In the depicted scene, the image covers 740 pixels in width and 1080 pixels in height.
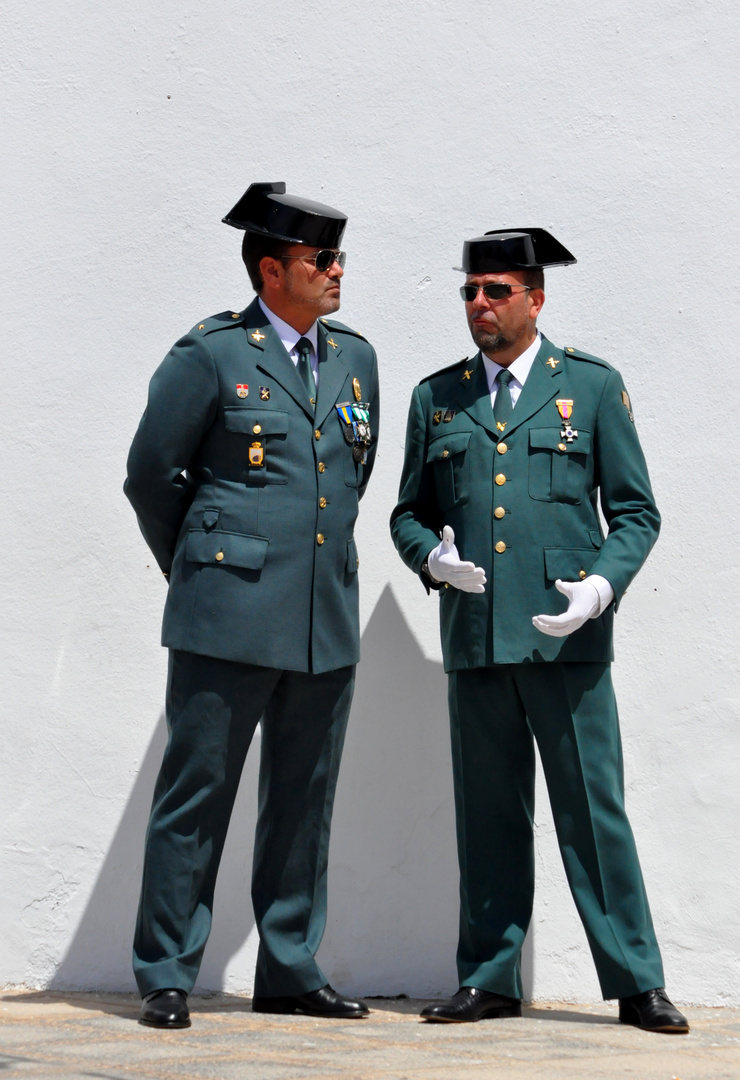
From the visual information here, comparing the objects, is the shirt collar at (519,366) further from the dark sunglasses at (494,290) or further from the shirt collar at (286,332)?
the shirt collar at (286,332)

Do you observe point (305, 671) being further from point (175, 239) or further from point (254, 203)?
point (175, 239)

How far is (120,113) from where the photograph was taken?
4.24 metres

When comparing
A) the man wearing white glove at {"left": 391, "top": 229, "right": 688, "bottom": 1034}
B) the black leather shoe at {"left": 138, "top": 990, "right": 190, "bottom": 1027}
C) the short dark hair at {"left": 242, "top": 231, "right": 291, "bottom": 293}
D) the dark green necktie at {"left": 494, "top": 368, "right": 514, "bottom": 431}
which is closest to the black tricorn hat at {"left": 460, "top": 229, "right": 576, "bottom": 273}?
the man wearing white glove at {"left": 391, "top": 229, "right": 688, "bottom": 1034}

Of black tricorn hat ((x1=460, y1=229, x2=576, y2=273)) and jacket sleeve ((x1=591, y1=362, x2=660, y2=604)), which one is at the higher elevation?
black tricorn hat ((x1=460, y1=229, x2=576, y2=273))

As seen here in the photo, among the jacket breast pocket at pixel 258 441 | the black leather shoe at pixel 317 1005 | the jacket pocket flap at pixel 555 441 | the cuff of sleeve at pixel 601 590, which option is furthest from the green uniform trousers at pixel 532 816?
the jacket breast pocket at pixel 258 441

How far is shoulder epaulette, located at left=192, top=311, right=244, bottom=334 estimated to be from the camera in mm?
3561

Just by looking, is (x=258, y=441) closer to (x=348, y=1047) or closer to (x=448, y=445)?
(x=448, y=445)

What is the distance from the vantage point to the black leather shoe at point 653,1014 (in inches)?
131

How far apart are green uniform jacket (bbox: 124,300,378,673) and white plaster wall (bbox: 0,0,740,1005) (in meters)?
0.61

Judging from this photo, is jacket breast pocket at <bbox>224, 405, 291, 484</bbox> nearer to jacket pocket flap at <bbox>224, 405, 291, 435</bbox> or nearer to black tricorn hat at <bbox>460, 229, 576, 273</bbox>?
jacket pocket flap at <bbox>224, 405, 291, 435</bbox>

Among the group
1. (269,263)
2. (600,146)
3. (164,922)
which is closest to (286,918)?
(164,922)

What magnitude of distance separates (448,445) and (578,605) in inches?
A: 22.6

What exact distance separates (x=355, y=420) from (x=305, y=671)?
650 mm

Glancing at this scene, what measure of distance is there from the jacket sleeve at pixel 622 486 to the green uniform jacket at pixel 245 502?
0.65 meters
